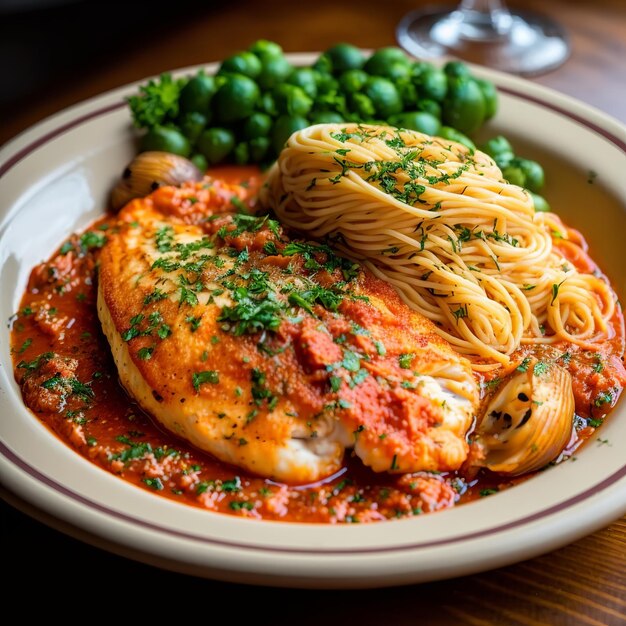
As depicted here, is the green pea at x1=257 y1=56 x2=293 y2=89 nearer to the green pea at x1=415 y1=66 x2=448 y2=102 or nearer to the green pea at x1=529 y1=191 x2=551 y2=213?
the green pea at x1=415 y1=66 x2=448 y2=102

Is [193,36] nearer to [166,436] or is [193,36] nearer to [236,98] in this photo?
[236,98]

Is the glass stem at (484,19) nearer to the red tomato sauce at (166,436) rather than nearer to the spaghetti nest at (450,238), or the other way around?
the spaghetti nest at (450,238)

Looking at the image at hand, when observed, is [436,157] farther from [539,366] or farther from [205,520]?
[205,520]

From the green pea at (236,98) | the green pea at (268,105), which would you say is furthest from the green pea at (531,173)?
the green pea at (236,98)

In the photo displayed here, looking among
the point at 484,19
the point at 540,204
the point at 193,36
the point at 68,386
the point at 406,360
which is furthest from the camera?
the point at 484,19

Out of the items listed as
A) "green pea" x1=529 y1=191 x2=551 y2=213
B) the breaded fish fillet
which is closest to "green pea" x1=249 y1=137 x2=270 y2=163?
the breaded fish fillet

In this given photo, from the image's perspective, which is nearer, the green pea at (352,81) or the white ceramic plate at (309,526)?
the white ceramic plate at (309,526)

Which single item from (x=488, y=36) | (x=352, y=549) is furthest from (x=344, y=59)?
A: (x=352, y=549)
